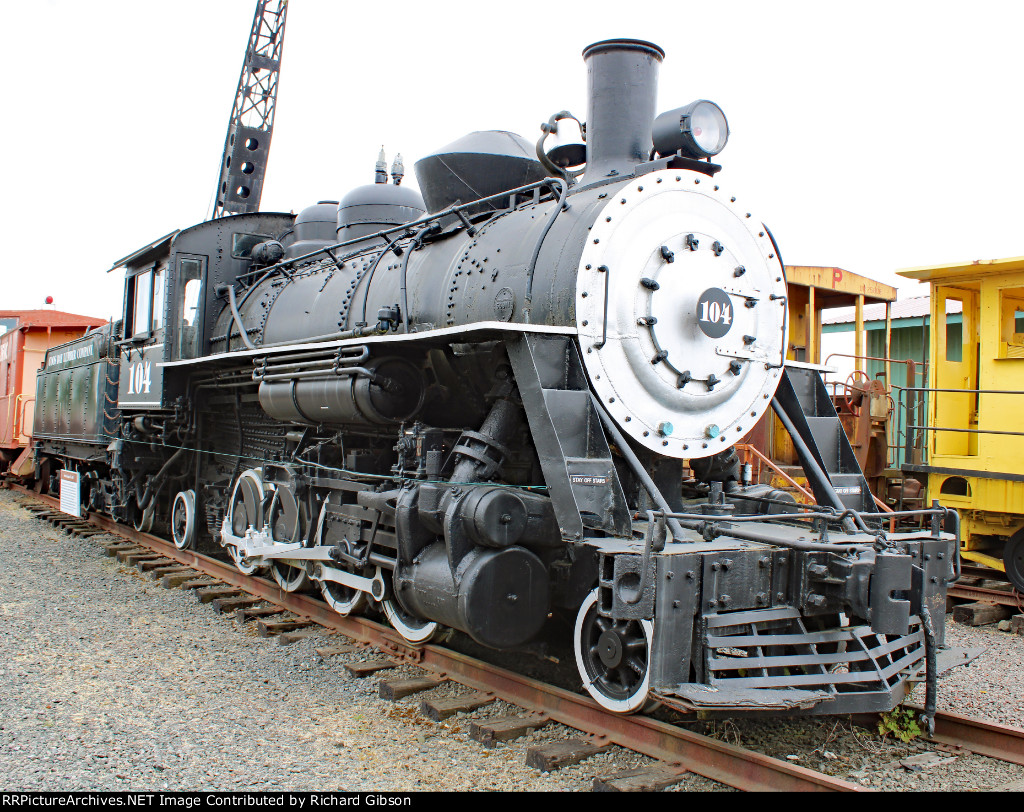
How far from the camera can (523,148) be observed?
5691 mm

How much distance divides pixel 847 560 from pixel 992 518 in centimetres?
485

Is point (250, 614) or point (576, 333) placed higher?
point (576, 333)

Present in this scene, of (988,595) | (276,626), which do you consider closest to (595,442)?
(276,626)

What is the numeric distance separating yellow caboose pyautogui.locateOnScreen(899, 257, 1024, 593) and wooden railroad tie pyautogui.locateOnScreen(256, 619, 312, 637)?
212 inches

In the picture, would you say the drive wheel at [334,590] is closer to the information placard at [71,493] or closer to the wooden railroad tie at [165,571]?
the wooden railroad tie at [165,571]

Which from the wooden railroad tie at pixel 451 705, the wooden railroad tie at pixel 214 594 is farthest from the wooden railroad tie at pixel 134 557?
the wooden railroad tie at pixel 451 705

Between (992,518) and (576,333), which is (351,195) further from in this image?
(992,518)

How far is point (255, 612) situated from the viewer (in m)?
6.37

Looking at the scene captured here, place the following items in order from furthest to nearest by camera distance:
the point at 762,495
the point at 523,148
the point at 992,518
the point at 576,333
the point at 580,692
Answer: the point at 992,518
the point at 523,148
the point at 762,495
the point at 580,692
the point at 576,333

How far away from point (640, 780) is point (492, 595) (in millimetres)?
1046

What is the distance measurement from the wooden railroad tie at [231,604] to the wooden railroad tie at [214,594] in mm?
212

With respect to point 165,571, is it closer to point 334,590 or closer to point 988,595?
point 334,590

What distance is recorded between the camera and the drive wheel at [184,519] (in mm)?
8586

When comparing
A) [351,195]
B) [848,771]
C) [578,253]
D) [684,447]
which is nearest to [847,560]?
[848,771]
